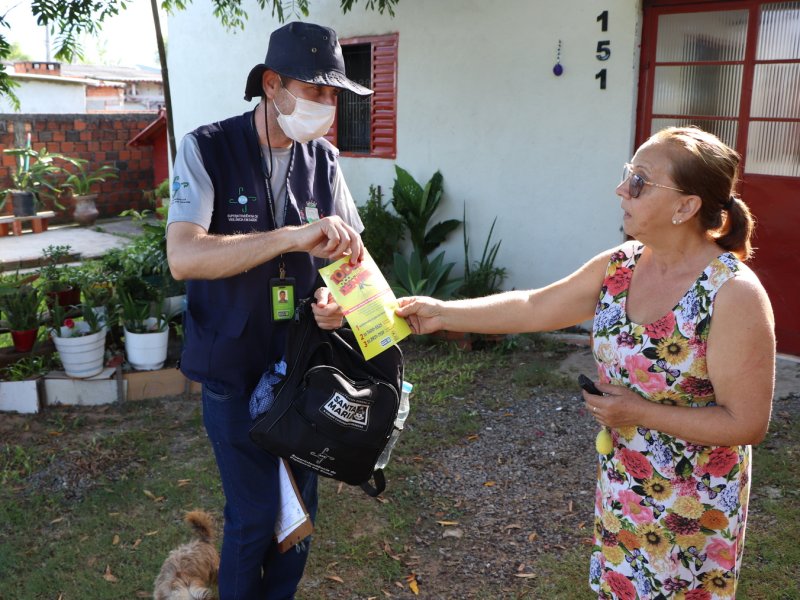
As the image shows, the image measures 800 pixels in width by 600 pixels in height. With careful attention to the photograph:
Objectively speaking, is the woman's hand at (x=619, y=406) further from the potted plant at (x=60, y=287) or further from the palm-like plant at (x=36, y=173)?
the palm-like plant at (x=36, y=173)

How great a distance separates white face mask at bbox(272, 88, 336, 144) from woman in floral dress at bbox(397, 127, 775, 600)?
1061 mm

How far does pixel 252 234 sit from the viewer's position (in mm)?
2475

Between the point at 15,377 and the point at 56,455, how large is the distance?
3.39 feet

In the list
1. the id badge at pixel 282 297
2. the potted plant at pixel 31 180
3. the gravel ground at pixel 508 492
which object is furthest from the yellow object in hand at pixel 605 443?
the potted plant at pixel 31 180

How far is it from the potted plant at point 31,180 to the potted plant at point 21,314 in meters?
8.06

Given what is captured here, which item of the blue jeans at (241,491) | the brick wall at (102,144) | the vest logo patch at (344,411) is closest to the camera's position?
the vest logo patch at (344,411)

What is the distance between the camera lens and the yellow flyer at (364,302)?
2.52m

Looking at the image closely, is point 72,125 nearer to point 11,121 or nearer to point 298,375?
point 11,121

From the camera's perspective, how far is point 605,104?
21.9 feet

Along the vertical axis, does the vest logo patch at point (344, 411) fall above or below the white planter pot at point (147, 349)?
above

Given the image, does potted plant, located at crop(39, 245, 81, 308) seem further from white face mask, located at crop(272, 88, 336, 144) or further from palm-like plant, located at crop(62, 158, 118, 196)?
palm-like plant, located at crop(62, 158, 118, 196)

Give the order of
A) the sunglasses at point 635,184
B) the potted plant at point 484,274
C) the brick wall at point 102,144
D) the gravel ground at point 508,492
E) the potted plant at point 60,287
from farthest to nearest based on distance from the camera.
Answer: the brick wall at point 102,144, the potted plant at point 484,274, the potted plant at point 60,287, the gravel ground at point 508,492, the sunglasses at point 635,184

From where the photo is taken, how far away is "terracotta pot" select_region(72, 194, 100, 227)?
14.0 meters

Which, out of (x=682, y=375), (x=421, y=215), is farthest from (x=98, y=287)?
(x=682, y=375)
